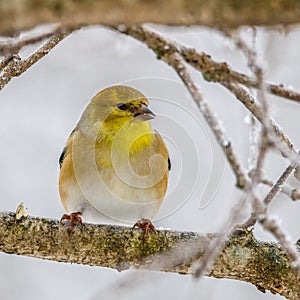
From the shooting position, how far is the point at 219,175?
148 inches

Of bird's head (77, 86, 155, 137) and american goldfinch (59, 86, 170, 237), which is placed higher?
bird's head (77, 86, 155, 137)

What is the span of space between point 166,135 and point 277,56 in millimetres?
1455

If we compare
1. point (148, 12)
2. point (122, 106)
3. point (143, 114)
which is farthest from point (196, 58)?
point (122, 106)

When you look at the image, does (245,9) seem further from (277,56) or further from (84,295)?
(84,295)

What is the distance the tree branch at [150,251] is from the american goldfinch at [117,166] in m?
0.55

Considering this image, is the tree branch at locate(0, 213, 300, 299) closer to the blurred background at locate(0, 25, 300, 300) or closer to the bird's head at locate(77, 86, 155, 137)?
the bird's head at locate(77, 86, 155, 137)

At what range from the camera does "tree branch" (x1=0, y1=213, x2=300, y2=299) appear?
279 centimetres

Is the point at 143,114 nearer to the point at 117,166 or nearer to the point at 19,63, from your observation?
the point at 117,166

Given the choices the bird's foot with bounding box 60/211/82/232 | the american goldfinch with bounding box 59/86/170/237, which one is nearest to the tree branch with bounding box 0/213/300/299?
the bird's foot with bounding box 60/211/82/232

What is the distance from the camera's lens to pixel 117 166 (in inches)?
135

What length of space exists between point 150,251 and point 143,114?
836 mm

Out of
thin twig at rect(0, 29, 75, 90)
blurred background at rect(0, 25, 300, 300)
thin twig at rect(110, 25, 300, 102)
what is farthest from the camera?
blurred background at rect(0, 25, 300, 300)

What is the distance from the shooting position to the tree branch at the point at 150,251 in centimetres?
279

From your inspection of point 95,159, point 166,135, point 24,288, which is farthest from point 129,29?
point 24,288
